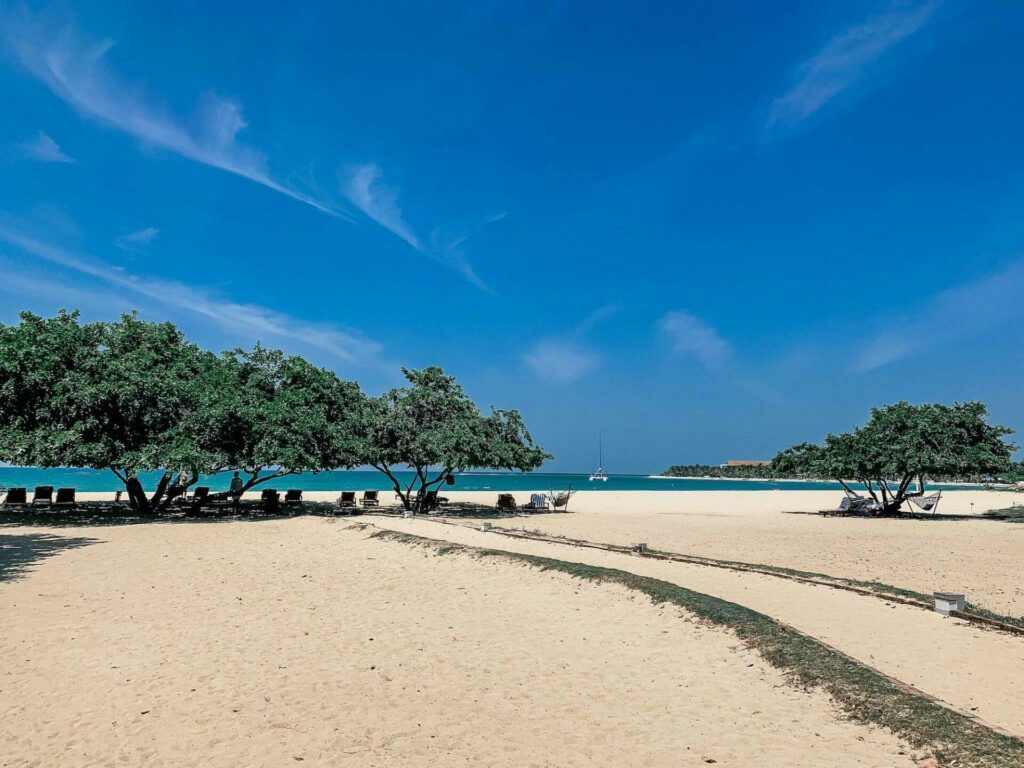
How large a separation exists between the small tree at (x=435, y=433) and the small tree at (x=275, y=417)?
46.6 inches

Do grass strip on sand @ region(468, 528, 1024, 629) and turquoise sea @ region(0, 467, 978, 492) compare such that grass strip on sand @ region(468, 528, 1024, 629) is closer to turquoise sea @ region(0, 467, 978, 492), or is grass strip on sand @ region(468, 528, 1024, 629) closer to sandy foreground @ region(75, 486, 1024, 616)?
sandy foreground @ region(75, 486, 1024, 616)

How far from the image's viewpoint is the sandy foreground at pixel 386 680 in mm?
5113

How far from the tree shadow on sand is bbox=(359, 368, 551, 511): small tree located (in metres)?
10.9

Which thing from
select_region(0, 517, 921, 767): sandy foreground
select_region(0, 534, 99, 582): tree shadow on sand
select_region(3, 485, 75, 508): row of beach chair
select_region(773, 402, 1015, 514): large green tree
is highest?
select_region(773, 402, 1015, 514): large green tree

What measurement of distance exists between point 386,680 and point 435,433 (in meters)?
19.2

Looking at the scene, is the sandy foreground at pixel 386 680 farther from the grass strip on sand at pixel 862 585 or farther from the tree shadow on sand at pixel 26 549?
the grass strip on sand at pixel 862 585

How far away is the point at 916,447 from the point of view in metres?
31.3

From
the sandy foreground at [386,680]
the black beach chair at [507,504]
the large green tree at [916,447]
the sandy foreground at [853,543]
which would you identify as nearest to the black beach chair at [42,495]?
the sandy foreground at [386,680]

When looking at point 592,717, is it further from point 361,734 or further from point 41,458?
point 41,458

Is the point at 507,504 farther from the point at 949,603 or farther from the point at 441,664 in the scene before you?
the point at 441,664

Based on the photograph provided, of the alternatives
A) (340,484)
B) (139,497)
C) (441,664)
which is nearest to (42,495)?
(139,497)

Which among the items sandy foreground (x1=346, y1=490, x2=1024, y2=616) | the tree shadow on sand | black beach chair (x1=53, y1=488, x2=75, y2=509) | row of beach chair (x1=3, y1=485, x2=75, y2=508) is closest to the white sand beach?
the tree shadow on sand

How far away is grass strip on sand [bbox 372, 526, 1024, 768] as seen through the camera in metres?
4.64

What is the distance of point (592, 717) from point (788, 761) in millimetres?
1711
